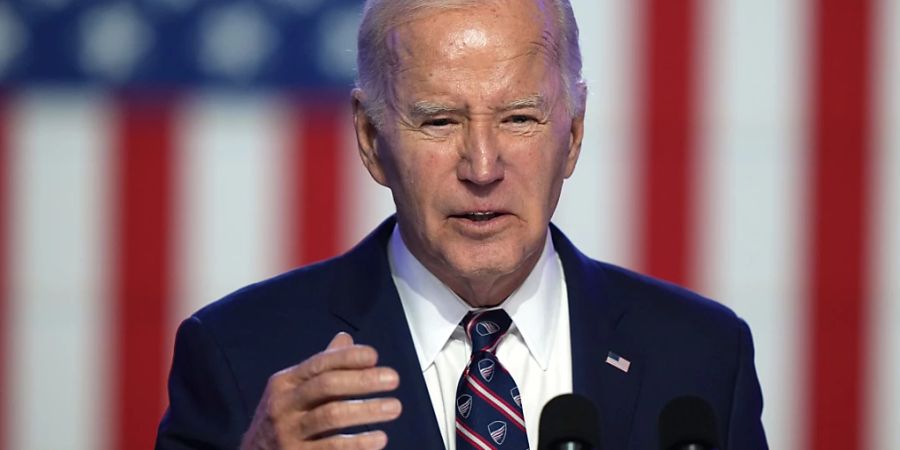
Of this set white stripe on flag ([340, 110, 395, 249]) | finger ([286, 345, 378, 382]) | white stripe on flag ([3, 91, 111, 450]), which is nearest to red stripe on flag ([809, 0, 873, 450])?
white stripe on flag ([340, 110, 395, 249])

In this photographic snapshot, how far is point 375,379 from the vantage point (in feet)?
4.68

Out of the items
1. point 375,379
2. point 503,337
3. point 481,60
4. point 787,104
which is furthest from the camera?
point 787,104

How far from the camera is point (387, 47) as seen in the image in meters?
1.96

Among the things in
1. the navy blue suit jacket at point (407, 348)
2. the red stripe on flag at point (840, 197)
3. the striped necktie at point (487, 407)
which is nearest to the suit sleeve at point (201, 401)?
the navy blue suit jacket at point (407, 348)

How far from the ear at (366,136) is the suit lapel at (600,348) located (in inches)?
13.7

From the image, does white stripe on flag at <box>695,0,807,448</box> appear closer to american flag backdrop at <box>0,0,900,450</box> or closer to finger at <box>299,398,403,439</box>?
american flag backdrop at <box>0,0,900,450</box>

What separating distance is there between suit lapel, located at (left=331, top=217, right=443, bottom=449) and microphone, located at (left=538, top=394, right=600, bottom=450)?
531 mm

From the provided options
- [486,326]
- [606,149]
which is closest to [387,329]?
[486,326]

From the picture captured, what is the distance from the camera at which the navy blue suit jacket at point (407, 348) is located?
195cm

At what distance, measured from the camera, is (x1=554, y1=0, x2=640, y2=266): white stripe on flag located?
3.60m

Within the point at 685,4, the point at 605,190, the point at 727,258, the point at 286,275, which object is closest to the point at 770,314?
the point at 727,258

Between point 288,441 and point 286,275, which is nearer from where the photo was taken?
point 288,441

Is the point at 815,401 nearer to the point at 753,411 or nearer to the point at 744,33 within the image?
the point at 744,33

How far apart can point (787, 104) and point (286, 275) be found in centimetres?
194
